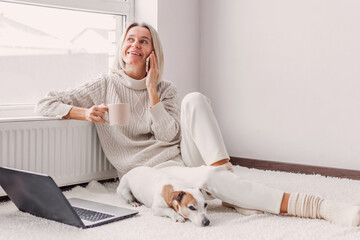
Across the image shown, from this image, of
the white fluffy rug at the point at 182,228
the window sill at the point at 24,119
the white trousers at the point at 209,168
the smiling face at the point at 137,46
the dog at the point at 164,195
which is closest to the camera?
the white fluffy rug at the point at 182,228

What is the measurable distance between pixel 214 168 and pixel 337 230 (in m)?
0.52

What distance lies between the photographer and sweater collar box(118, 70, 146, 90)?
7.92ft

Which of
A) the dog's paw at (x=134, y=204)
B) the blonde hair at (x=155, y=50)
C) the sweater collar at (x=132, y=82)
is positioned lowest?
the dog's paw at (x=134, y=204)

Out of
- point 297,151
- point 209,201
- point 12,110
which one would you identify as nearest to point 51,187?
point 209,201

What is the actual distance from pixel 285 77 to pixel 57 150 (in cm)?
156

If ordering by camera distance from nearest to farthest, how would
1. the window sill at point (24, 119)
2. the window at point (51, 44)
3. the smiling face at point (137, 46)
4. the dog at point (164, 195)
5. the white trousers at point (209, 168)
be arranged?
the dog at point (164, 195) < the white trousers at point (209, 168) < the window sill at point (24, 119) < the smiling face at point (137, 46) < the window at point (51, 44)

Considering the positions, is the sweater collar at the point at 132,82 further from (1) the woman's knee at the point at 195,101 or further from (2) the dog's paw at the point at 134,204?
(2) the dog's paw at the point at 134,204

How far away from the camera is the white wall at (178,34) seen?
10.6 feet

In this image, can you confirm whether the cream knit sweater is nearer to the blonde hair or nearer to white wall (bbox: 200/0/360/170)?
the blonde hair

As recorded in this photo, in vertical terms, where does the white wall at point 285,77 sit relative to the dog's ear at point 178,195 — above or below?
above

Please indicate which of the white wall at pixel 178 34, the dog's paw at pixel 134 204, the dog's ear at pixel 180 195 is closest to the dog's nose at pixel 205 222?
the dog's ear at pixel 180 195

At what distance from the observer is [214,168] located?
1.93m

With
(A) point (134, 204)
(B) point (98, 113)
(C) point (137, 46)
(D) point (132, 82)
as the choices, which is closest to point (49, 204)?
(A) point (134, 204)

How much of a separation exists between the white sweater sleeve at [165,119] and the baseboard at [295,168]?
1.06 meters
